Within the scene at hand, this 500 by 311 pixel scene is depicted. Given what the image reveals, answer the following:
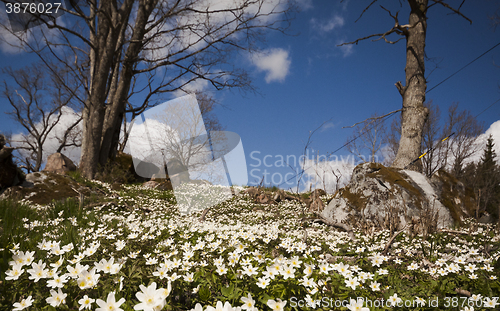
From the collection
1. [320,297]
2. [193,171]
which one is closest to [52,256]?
[320,297]

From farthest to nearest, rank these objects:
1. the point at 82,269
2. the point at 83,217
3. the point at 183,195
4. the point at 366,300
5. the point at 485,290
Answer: the point at 183,195 < the point at 83,217 < the point at 485,290 < the point at 366,300 < the point at 82,269

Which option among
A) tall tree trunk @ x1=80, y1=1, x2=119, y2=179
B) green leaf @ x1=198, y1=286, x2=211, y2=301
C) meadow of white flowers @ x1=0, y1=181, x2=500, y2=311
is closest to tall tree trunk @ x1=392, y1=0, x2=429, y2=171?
meadow of white flowers @ x1=0, y1=181, x2=500, y2=311

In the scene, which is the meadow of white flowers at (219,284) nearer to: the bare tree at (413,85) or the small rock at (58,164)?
the bare tree at (413,85)

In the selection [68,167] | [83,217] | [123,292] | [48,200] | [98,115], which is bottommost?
[123,292]

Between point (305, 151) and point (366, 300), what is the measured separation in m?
4.37

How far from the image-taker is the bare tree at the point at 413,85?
7656 millimetres

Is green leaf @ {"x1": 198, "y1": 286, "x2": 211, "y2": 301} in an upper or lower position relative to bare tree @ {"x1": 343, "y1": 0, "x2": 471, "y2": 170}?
lower

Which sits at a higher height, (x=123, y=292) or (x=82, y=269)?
(x=82, y=269)

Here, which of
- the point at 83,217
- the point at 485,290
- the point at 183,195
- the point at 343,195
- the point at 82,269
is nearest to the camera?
the point at 82,269

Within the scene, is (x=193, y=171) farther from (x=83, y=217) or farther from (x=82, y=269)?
(x=82, y=269)

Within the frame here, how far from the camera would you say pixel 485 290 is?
1.99m

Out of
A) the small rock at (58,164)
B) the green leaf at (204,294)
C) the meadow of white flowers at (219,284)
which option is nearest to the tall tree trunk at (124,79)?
the small rock at (58,164)

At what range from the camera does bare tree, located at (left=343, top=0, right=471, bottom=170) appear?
7.66m

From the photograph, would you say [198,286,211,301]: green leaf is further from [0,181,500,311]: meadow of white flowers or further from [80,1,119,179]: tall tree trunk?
[80,1,119,179]: tall tree trunk
